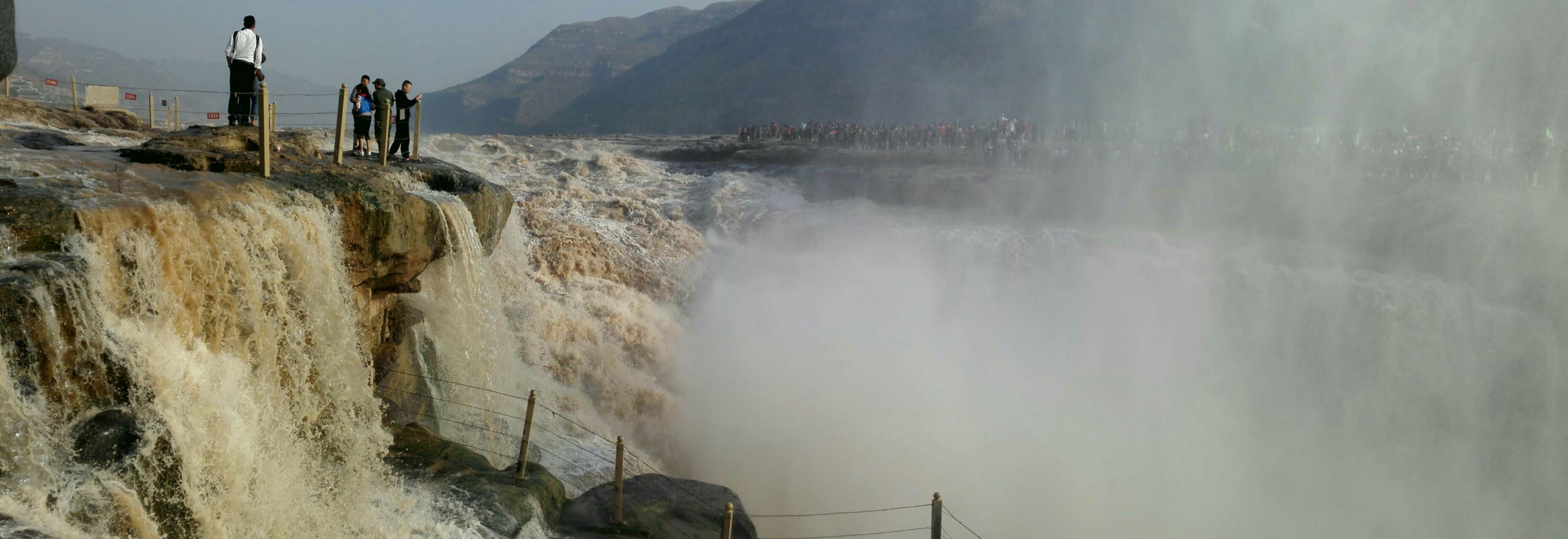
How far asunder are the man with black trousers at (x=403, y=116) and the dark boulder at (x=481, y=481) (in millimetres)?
3506

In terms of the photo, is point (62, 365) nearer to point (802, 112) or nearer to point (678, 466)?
point (678, 466)

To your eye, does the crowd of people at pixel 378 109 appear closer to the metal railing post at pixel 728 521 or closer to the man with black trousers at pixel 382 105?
the man with black trousers at pixel 382 105

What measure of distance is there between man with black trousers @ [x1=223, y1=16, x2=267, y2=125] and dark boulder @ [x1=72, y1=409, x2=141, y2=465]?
505 centimetres

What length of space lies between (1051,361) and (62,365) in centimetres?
1560

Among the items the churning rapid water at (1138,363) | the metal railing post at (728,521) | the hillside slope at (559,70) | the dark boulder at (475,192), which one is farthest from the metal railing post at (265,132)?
the hillside slope at (559,70)

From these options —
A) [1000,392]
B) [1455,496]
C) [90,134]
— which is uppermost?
[90,134]

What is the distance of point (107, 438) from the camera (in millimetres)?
→ 4809

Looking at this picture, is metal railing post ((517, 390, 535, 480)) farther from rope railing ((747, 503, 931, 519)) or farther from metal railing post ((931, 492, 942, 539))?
metal railing post ((931, 492, 942, 539))

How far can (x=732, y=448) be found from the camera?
13422 millimetres

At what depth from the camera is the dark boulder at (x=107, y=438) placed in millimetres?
4707

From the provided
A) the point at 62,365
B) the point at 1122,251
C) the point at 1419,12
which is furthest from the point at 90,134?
the point at 1419,12

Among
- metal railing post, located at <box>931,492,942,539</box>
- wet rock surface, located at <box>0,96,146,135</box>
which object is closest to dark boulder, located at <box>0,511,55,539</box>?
metal railing post, located at <box>931,492,942,539</box>

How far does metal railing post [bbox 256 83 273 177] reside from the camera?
6.86 metres

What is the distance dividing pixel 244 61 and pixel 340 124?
186 centimetres
